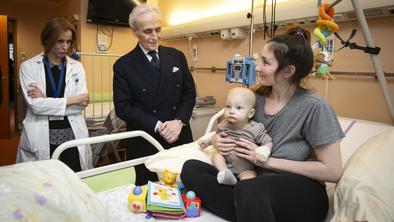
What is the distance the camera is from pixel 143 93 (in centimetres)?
187

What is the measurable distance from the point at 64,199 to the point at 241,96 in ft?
2.81

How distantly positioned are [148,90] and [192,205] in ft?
2.95

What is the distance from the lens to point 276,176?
1138 mm

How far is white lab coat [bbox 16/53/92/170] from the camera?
1944mm

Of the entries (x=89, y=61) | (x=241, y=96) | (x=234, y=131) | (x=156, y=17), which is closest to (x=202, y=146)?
(x=234, y=131)

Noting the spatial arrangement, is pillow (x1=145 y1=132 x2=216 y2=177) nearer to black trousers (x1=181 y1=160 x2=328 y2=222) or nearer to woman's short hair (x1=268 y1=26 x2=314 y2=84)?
black trousers (x1=181 y1=160 x2=328 y2=222)

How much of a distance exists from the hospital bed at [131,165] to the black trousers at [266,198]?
7 centimetres

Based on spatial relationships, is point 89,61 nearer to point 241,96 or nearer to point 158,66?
point 158,66

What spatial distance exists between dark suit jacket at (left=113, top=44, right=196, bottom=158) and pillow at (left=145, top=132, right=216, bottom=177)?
0.27 meters

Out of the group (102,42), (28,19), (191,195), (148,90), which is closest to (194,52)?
(102,42)

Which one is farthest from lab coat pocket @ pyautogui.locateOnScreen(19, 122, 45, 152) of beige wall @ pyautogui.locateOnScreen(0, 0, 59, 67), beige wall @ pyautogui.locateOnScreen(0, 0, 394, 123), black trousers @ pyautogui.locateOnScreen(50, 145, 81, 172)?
beige wall @ pyautogui.locateOnScreen(0, 0, 59, 67)

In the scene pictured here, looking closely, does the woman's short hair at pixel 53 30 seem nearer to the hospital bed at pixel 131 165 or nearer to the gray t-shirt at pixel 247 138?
the hospital bed at pixel 131 165

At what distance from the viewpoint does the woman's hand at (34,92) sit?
6.35ft

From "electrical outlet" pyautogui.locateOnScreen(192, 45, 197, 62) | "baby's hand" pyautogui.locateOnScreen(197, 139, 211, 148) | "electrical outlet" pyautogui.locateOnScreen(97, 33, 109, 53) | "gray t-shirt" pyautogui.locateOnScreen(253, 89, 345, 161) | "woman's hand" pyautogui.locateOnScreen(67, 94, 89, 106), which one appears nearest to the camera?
"gray t-shirt" pyautogui.locateOnScreen(253, 89, 345, 161)
